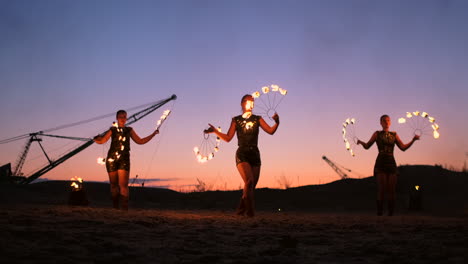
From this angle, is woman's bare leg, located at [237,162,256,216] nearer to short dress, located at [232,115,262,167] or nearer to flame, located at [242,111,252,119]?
short dress, located at [232,115,262,167]

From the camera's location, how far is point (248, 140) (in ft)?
32.0

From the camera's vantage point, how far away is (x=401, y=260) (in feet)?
14.5

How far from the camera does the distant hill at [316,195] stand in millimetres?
16009

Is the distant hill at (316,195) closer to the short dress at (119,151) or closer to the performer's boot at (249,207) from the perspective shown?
the short dress at (119,151)

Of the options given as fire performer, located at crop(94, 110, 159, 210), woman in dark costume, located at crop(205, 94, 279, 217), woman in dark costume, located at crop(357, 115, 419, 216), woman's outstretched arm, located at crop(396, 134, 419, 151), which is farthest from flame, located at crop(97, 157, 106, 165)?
woman's outstretched arm, located at crop(396, 134, 419, 151)

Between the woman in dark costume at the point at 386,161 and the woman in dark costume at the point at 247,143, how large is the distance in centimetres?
314

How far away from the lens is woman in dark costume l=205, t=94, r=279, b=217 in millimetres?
9422

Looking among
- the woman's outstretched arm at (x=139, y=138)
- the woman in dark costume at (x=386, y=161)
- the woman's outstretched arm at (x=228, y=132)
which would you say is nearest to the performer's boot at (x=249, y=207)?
the woman's outstretched arm at (x=228, y=132)

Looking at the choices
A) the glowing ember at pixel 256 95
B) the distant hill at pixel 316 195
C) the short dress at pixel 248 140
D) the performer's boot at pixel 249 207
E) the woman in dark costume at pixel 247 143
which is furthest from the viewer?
the distant hill at pixel 316 195

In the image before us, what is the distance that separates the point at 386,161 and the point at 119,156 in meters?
6.64

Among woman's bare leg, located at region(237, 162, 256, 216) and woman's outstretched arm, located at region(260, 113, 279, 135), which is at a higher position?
woman's outstretched arm, located at region(260, 113, 279, 135)

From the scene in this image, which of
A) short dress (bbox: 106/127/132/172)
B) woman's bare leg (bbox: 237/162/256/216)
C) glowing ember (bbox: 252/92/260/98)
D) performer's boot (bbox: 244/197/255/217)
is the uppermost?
glowing ember (bbox: 252/92/260/98)

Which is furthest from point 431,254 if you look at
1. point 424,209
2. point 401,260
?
point 424,209

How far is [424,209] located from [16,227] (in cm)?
1385
